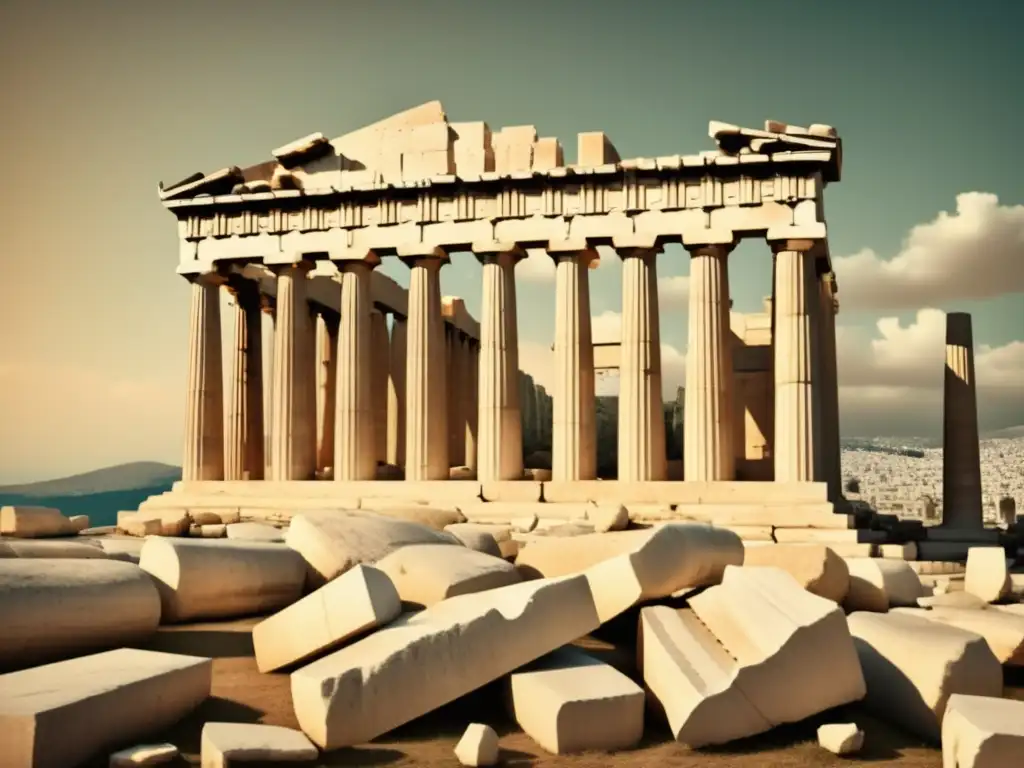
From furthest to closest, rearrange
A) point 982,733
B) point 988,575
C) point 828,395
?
1. point 828,395
2. point 988,575
3. point 982,733

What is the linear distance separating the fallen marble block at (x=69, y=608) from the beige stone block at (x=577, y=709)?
375 cm

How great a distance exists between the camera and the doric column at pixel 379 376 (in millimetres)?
37375

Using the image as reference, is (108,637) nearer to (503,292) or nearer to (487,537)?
(487,537)

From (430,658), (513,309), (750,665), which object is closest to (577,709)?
(430,658)

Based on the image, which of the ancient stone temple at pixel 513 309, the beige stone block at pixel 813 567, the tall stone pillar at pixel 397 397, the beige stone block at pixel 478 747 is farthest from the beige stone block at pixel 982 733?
the tall stone pillar at pixel 397 397

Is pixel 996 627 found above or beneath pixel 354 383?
beneath

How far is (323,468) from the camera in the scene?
A: 35500 mm

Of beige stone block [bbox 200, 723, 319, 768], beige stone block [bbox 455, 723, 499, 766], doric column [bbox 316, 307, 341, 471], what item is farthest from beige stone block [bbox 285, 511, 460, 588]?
doric column [bbox 316, 307, 341, 471]

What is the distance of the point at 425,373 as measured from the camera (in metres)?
29.4

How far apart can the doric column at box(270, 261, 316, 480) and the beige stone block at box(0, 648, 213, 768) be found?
70.3 feet

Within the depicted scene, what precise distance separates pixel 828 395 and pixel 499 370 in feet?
31.0

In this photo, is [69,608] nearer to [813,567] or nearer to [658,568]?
[658,568]

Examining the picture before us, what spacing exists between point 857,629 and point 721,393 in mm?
15863

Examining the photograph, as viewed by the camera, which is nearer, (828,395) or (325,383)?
(828,395)
